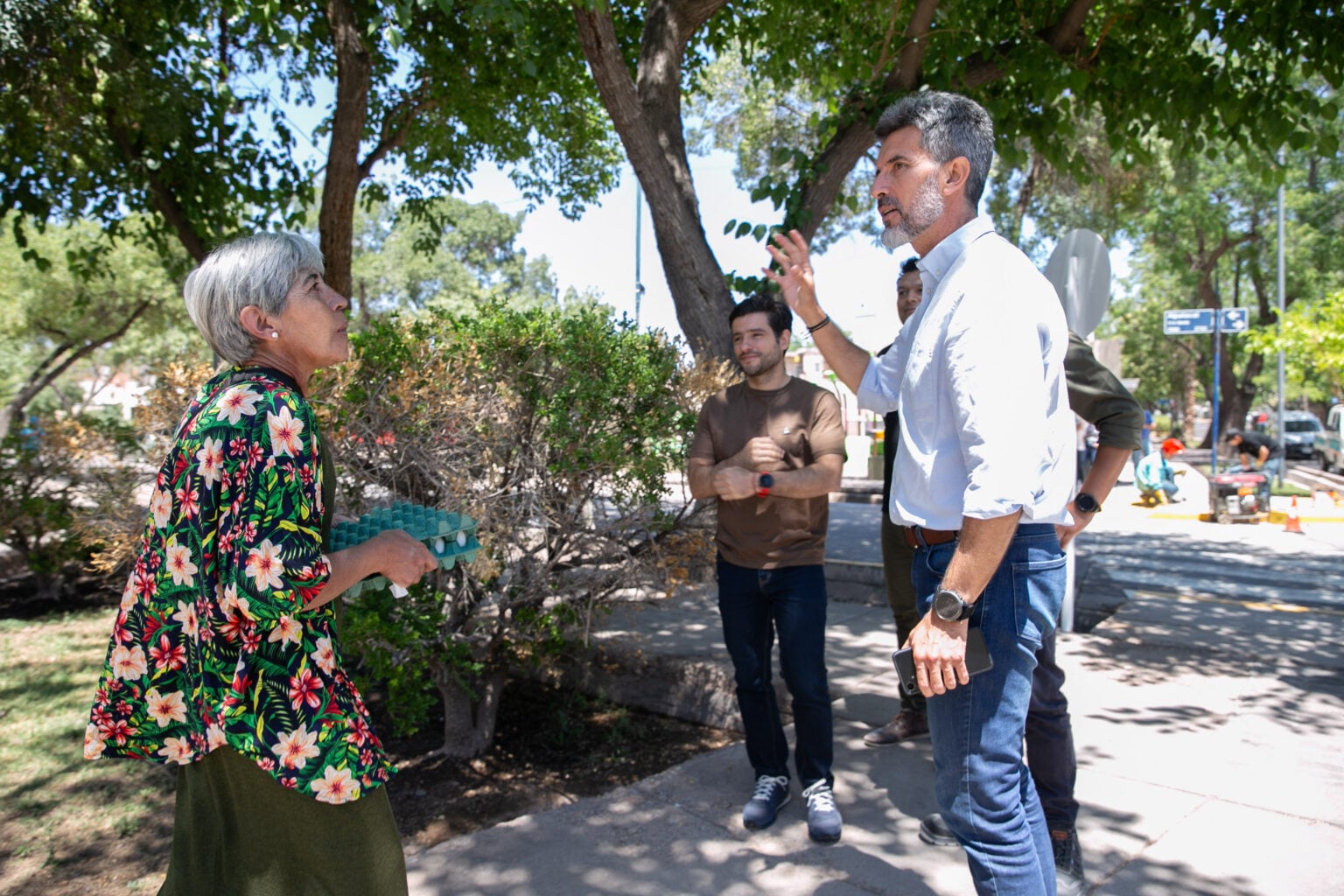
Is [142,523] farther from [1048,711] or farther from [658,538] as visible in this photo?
[1048,711]

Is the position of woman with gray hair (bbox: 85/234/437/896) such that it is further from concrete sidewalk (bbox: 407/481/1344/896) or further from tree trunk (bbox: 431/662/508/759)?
tree trunk (bbox: 431/662/508/759)

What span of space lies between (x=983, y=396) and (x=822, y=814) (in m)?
1.99

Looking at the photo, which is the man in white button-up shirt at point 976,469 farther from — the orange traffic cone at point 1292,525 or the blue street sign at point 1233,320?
the blue street sign at point 1233,320

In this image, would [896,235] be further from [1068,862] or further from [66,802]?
[66,802]

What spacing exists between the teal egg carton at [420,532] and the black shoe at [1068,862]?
2065mm

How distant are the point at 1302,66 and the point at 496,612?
6524mm

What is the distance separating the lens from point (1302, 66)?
6.71m

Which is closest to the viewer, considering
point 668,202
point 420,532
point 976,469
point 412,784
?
point 976,469

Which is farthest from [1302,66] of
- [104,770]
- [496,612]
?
[104,770]

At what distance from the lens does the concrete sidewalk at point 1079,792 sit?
321 cm

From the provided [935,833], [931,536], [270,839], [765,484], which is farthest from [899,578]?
[270,839]

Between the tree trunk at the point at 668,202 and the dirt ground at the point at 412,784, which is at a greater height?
the tree trunk at the point at 668,202

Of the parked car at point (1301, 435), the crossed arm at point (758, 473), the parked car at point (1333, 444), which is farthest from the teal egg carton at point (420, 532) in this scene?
the parked car at point (1301, 435)

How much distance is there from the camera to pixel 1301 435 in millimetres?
34906
